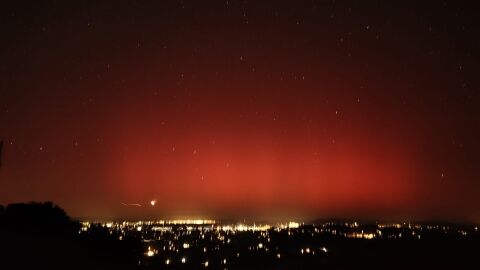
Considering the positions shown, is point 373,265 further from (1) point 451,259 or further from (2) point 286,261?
Result: (1) point 451,259

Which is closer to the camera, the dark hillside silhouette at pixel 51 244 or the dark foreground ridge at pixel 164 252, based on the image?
the dark hillside silhouette at pixel 51 244

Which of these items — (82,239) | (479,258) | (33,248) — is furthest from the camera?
(479,258)

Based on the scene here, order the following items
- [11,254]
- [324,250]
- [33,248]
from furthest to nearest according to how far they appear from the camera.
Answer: [324,250] < [33,248] < [11,254]

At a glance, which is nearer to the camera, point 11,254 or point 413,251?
point 11,254

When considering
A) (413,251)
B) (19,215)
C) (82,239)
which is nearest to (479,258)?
(413,251)

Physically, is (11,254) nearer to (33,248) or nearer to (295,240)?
(33,248)

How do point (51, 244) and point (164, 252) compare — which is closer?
point (51, 244)

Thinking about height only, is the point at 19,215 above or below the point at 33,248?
above

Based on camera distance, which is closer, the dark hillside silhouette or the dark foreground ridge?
the dark hillside silhouette

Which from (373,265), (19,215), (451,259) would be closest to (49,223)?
(19,215)
